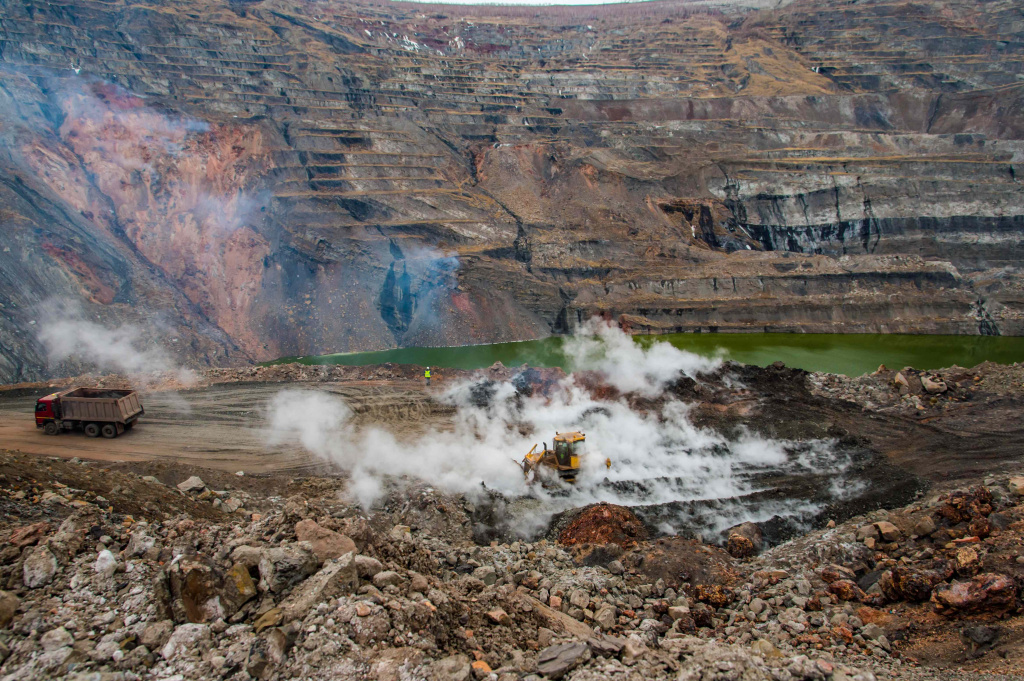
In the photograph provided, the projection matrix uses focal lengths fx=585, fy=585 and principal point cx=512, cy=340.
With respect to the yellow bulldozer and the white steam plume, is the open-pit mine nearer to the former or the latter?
the yellow bulldozer

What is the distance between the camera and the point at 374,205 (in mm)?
34031

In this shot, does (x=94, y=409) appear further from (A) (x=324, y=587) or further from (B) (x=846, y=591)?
(B) (x=846, y=591)

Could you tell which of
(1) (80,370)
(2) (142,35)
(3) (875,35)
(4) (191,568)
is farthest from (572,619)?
(3) (875,35)

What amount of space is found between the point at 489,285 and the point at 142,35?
3091 centimetres

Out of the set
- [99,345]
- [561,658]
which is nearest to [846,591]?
[561,658]

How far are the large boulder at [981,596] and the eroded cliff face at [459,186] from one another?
24.7 meters

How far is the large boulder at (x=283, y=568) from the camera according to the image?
22.4 feet

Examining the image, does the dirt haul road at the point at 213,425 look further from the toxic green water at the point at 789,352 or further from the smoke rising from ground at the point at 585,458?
the toxic green water at the point at 789,352

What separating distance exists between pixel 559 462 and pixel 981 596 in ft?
24.3

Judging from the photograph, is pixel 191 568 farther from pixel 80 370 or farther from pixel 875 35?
pixel 875 35

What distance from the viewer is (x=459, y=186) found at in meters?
38.6

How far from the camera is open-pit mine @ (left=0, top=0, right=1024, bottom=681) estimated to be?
711 centimetres

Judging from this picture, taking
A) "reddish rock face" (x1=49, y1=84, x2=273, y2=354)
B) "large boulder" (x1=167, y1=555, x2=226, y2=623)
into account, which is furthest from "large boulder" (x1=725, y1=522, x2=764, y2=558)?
"reddish rock face" (x1=49, y1=84, x2=273, y2=354)

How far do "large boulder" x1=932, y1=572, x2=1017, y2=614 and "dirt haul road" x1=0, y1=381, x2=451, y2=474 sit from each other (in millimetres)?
11832
